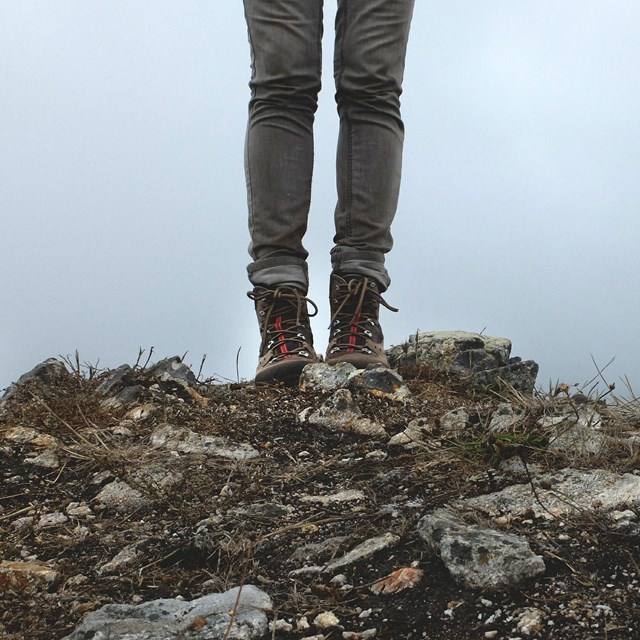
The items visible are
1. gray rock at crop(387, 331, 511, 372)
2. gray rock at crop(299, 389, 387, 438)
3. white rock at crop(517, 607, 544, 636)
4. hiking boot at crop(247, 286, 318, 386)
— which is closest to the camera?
white rock at crop(517, 607, 544, 636)

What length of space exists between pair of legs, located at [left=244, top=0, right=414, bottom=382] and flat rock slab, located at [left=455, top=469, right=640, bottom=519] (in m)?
1.59

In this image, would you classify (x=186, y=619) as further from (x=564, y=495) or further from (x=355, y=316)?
(x=355, y=316)

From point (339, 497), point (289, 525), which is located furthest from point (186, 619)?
point (339, 497)

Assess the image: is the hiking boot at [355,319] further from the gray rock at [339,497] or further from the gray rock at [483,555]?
the gray rock at [483,555]

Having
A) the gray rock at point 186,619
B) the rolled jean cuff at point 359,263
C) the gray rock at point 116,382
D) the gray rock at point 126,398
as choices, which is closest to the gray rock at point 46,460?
the gray rock at point 126,398

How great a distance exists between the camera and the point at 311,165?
3.60m

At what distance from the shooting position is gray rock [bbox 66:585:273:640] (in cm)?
139

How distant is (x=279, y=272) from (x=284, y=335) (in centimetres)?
30

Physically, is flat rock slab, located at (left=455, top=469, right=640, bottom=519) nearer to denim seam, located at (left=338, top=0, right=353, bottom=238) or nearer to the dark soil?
the dark soil

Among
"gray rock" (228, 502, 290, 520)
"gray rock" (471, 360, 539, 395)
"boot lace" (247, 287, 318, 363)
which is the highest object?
"boot lace" (247, 287, 318, 363)

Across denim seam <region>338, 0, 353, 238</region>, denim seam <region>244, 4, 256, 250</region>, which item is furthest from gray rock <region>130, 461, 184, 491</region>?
denim seam <region>338, 0, 353, 238</region>

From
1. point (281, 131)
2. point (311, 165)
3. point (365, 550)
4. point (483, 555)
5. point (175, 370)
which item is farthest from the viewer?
point (175, 370)

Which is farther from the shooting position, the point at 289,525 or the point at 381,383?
the point at 381,383

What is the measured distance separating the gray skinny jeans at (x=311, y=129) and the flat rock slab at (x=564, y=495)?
179 cm
